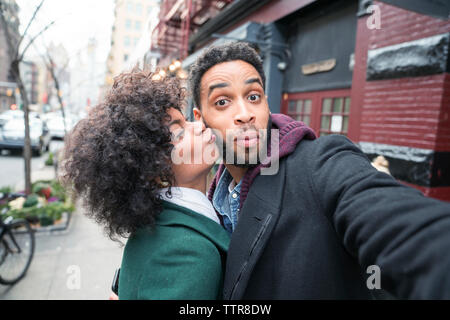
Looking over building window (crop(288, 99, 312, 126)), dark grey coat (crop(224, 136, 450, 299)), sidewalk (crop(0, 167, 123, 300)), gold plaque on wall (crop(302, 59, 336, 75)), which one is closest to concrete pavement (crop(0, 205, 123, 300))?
sidewalk (crop(0, 167, 123, 300))

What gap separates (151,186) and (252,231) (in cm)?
52

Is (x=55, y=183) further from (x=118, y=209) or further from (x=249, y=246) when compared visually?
(x=249, y=246)

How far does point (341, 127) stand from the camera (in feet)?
16.1

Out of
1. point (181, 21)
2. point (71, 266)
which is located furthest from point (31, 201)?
point (181, 21)

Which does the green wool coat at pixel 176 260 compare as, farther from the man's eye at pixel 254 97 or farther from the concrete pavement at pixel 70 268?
the concrete pavement at pixel 70 268

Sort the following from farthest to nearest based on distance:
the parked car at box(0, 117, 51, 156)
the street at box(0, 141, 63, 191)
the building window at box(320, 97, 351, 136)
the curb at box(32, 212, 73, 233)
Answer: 1. the parked car at box(0, 117, 51, 156)
2. the street at box(0, 141, 63, 191)
3. the curb at box(32, 212, 73, 233)
4. the building window at box(320, 97, 351, 136)

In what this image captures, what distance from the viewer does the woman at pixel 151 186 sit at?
3.74ft

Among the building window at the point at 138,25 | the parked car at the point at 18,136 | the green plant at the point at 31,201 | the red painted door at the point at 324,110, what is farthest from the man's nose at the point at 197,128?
the building window at the point at 138,25

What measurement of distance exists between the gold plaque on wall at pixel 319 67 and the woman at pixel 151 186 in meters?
4.34

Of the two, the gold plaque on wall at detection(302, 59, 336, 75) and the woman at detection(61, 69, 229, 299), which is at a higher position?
the gold plaque on wall at detection(302, 59, 336, 75)

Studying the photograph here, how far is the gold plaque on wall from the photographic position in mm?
5149

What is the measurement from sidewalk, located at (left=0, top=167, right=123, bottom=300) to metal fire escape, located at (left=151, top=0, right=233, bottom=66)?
16.8 ft

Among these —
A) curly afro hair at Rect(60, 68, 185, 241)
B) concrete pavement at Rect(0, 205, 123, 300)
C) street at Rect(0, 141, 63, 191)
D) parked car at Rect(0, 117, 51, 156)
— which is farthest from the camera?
parked car at Rect(0, 117, 51, 156)

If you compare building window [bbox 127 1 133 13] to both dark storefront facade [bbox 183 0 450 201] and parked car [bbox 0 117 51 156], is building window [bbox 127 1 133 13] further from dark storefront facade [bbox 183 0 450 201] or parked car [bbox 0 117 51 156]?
dark storefront facade [bbox 183 0 450 201]
